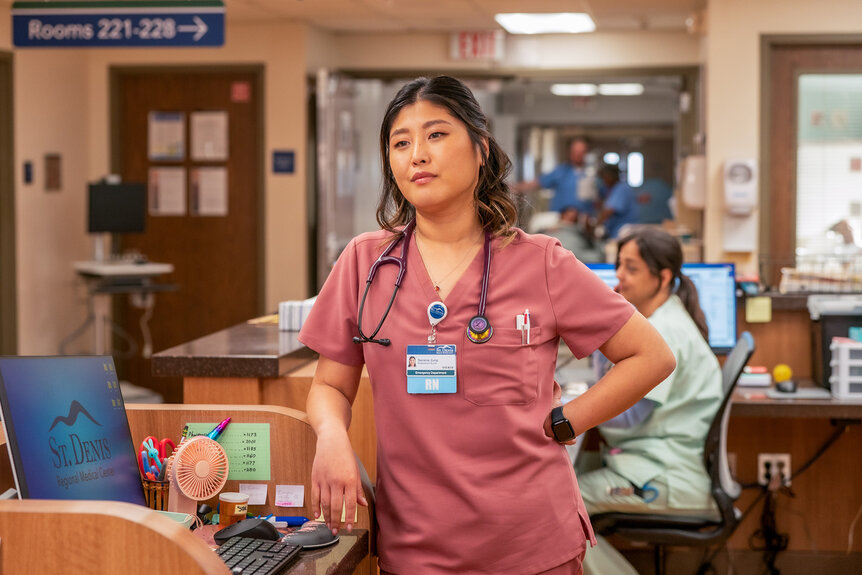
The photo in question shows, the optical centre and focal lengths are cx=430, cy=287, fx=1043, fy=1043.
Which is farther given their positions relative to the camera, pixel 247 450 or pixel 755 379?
pixel 755 379

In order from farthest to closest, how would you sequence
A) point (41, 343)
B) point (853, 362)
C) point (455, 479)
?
point (41, 343)
point (853, 362)
point (455, 479)

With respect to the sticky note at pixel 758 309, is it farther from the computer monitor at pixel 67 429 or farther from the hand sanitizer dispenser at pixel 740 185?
the computer monitor at pixel 67 429

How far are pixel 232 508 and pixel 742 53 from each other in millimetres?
4888

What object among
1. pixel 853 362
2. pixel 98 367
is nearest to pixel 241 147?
pixel 853 362

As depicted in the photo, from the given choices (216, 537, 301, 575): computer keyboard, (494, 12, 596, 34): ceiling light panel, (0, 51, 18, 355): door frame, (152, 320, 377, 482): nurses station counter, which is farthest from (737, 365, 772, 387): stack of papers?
(0, 51, 18, 355): door frame

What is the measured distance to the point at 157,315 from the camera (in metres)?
7.34

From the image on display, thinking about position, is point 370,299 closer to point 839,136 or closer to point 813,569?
point 813,569

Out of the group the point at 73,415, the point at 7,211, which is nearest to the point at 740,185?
the point at 7,211

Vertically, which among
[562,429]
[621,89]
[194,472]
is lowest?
[194,472]

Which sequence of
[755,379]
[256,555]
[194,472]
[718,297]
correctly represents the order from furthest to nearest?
[718,297], [755,379], [194,472], [256,555]

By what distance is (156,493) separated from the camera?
6.00 ft

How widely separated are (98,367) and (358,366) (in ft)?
1.39

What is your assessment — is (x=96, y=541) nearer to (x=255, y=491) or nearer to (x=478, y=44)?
(x=255, y=491)

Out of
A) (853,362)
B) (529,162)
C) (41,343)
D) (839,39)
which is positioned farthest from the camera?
(529,162)
